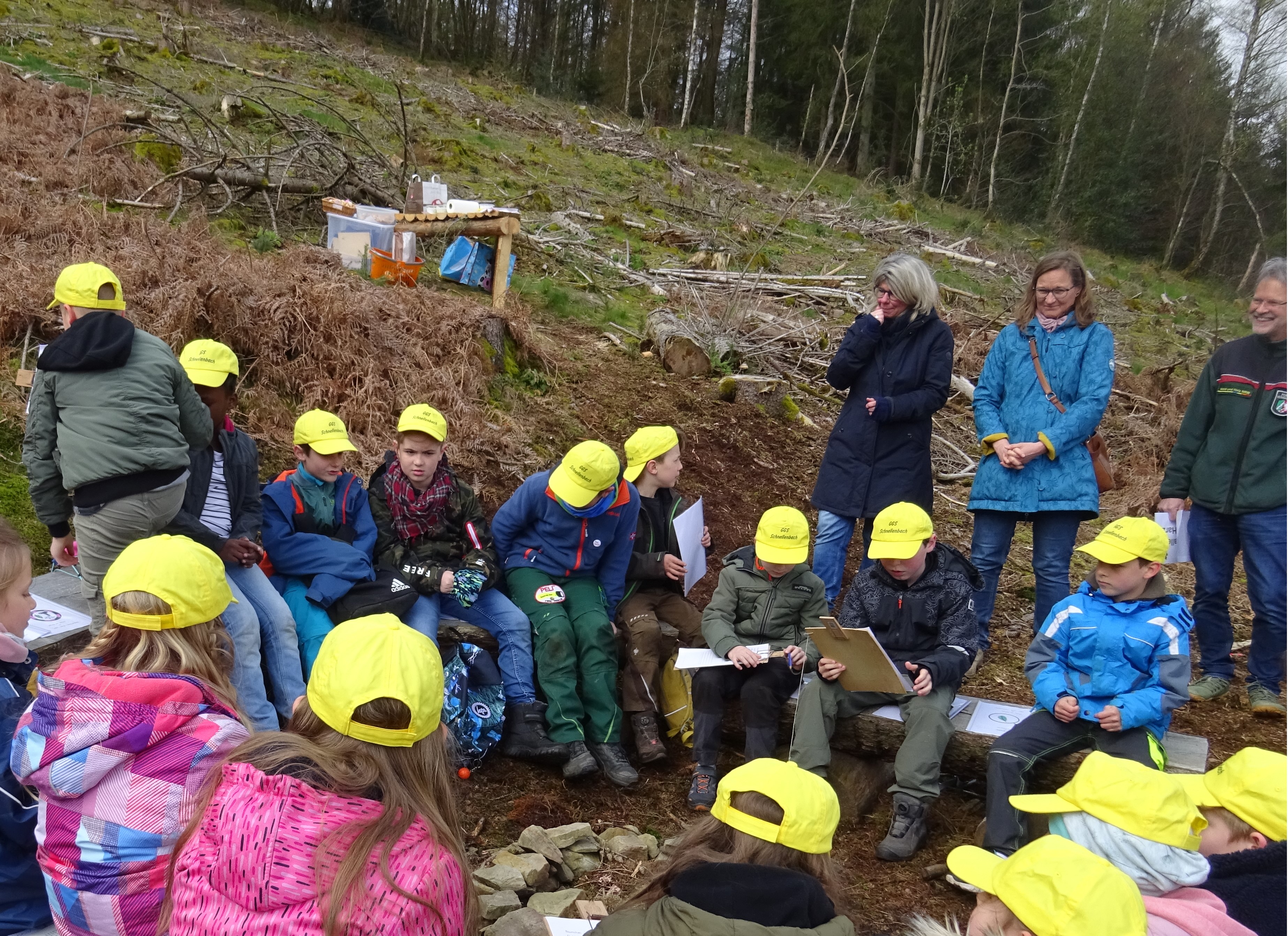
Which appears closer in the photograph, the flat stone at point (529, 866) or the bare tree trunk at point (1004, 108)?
the flat stone at point (529, 866)

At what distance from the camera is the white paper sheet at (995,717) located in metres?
4.02

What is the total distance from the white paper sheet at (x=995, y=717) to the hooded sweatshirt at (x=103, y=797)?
3158mm

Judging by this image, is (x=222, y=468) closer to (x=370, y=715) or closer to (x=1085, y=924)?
(x=370, y=715)

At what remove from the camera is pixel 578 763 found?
415 centimetres

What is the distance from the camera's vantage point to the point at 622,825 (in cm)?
399

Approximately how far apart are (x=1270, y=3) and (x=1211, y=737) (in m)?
29.3

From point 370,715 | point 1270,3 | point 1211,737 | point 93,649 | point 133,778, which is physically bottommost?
point 1211,737

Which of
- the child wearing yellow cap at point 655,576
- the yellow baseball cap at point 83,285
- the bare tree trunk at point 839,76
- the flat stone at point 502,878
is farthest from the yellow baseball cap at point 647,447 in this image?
the bare tree trunk at point 839,76

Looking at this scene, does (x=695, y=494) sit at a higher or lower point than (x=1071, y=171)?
lower

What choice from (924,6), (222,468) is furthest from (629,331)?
(924,6)

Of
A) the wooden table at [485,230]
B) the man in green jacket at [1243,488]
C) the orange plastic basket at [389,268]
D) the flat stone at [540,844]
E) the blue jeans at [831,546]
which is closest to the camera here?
the flat stone at [540,844]

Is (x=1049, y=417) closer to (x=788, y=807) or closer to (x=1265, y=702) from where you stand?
(x=1265, y=702)

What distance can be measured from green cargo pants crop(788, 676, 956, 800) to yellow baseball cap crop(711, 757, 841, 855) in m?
1.67

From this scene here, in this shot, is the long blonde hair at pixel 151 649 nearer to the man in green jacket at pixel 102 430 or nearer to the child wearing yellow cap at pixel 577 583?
the man in green jacket at pixel 102 430
